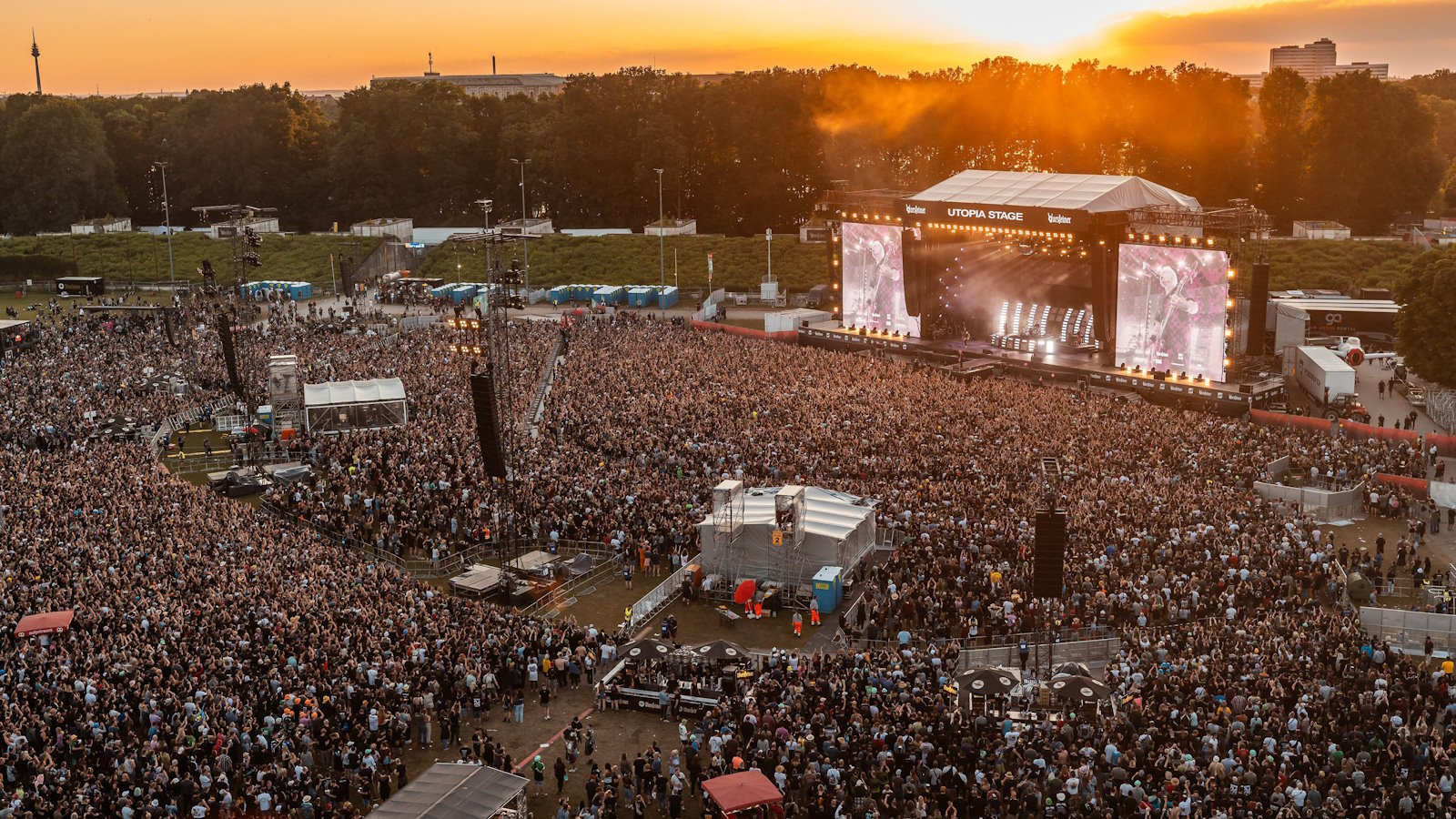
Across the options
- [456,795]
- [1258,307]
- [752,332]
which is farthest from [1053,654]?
[752,332]

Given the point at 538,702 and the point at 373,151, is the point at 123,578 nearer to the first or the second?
the point at 538,702

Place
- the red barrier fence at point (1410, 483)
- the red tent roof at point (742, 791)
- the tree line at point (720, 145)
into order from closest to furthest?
the red tent roof at point (742, 791) < the red barrier fence at point (1410, 483) < the tree line at point (720, 145)

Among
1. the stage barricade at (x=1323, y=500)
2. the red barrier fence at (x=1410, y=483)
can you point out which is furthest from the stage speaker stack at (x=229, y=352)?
the red barrier fence at (x=1410, y=483)

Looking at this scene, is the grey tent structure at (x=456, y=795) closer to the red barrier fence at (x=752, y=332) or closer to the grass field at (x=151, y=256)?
the red barrier fence at (x=752, y=332)

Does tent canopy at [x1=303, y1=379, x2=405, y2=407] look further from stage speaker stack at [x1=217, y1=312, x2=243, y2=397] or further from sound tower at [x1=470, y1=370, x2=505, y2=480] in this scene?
sound tower at [x1=470, y1=370, x2=505, y2=480]

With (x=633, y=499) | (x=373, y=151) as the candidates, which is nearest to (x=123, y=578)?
(x=633, y=499)

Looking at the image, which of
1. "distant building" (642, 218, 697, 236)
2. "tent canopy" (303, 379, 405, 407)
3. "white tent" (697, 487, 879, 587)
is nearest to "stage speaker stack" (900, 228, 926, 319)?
"tent canopy" (303, 379, 405, 407)

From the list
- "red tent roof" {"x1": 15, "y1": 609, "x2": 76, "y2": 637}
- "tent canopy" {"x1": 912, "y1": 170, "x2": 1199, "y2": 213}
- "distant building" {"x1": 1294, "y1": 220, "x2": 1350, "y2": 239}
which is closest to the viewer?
"red tent roof" {"x1": 15, "y1": 609, "x2": 76, "y2": 637}
